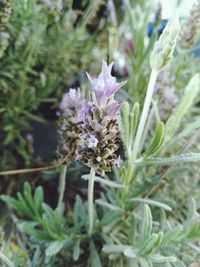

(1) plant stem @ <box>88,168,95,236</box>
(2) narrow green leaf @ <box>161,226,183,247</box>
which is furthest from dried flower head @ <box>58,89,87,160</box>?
(2) narrow green leaf @ <box>161,226,183,247</box>

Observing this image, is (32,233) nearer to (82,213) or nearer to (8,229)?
(82,213)

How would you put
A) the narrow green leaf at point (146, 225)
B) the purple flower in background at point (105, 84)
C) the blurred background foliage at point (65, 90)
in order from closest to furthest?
1. the purple flower in background at point (105, 84)
2. the narrow green leaf at point (146, 225)
3. the blurred background foliage at point (65, 90)

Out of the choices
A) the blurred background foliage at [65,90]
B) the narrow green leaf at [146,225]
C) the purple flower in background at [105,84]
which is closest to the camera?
the purple flower in background at [105,84]

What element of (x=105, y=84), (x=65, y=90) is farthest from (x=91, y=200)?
(x=65, y=90)

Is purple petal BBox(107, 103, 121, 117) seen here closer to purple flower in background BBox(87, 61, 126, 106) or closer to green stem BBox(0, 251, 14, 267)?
purple flower in background BBox(87, 61, 126, 106)

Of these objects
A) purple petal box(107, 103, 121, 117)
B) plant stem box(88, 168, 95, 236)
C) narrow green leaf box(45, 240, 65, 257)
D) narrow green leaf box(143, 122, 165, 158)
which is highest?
purple petal box(107, 103, 121, 117)

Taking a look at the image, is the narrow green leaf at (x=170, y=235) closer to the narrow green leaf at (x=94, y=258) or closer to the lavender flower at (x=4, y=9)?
the narrow green leaf at (x=94, y=258)

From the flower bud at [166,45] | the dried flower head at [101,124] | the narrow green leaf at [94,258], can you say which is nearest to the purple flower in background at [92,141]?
the dried flower head at [101,124]

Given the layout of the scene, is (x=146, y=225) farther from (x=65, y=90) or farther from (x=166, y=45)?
(x=65, y=90)
